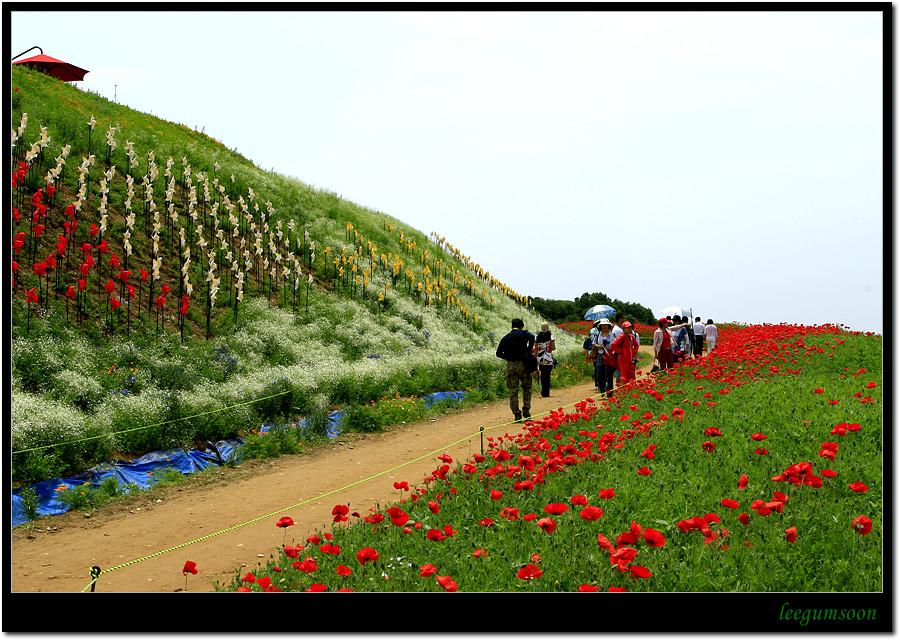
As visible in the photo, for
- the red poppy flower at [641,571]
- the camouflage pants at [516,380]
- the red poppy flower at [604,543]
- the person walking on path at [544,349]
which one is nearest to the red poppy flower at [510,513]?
the red poppy flower at [604,543]

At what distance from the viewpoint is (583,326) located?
118ft

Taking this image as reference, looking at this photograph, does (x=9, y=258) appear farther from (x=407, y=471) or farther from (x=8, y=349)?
(x=407, y=471)

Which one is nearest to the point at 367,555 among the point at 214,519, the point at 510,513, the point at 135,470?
the point at 510,513

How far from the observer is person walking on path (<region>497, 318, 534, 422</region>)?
12578 mm

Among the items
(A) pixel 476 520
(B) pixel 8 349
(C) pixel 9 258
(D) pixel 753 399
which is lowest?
(A) pixel 476 520

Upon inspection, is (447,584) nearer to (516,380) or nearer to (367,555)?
(367,555)

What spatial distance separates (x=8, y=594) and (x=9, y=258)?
2.13 meters

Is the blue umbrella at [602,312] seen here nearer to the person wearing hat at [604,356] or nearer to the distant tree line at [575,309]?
the distant tree line at [575,309]

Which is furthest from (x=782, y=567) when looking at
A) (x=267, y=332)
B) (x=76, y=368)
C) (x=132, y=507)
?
(x=267, y=332)

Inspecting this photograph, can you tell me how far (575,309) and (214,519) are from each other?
107ft

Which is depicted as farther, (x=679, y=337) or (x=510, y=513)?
(x=679, y=337)

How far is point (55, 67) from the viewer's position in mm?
33219

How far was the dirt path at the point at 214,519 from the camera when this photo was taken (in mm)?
5785

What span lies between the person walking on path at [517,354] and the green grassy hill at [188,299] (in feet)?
10.4
